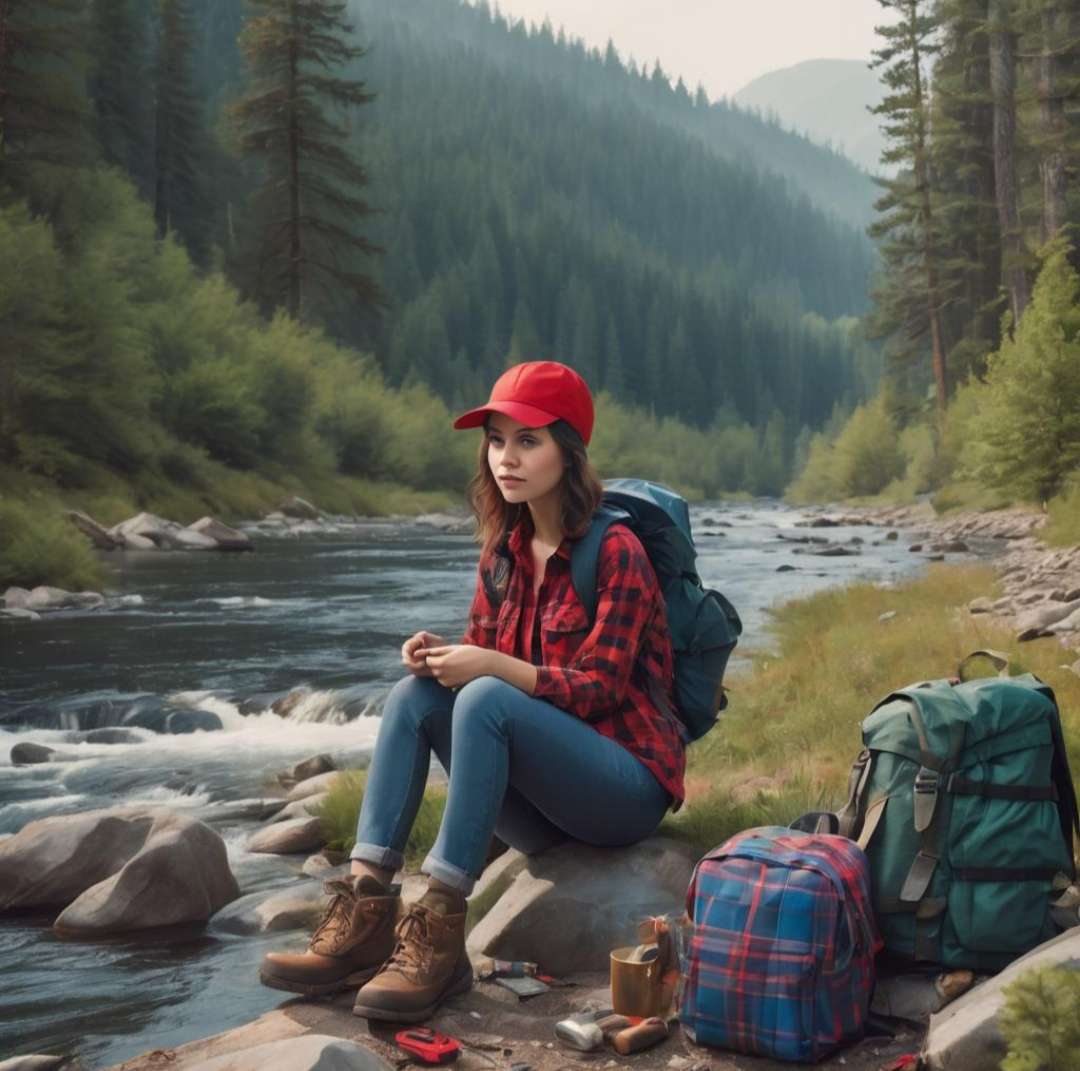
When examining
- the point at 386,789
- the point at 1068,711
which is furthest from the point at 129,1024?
the point at 1068,711

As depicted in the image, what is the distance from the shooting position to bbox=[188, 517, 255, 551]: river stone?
25.8 metres

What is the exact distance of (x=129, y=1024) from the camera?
14.5ft

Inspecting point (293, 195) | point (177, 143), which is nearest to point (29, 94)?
point (293, 195)

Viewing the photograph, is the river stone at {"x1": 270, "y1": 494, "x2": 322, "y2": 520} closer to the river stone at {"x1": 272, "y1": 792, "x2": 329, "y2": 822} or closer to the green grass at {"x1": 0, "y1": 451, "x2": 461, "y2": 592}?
the green grass at {"x1": 0, "y1": 451, "x2": 461, "y2": 592}

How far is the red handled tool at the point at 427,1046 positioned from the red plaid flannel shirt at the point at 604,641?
93 centimetres

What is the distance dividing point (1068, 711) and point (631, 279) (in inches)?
5269

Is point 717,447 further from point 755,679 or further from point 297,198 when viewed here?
point 755,679

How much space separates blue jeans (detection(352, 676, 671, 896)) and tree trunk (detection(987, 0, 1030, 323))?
21.4 meters

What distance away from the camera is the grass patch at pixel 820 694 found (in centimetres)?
483

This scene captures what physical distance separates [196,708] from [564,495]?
7409 millimetres

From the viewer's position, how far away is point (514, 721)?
3.68 m

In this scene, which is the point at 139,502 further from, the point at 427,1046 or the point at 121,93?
the point at 121,93

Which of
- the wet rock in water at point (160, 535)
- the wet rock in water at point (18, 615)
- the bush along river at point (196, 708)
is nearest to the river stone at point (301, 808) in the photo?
the bush along river at point (196, 708)

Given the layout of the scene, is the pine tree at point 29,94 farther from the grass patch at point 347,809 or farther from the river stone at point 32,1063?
the river stone at point 32,1063
